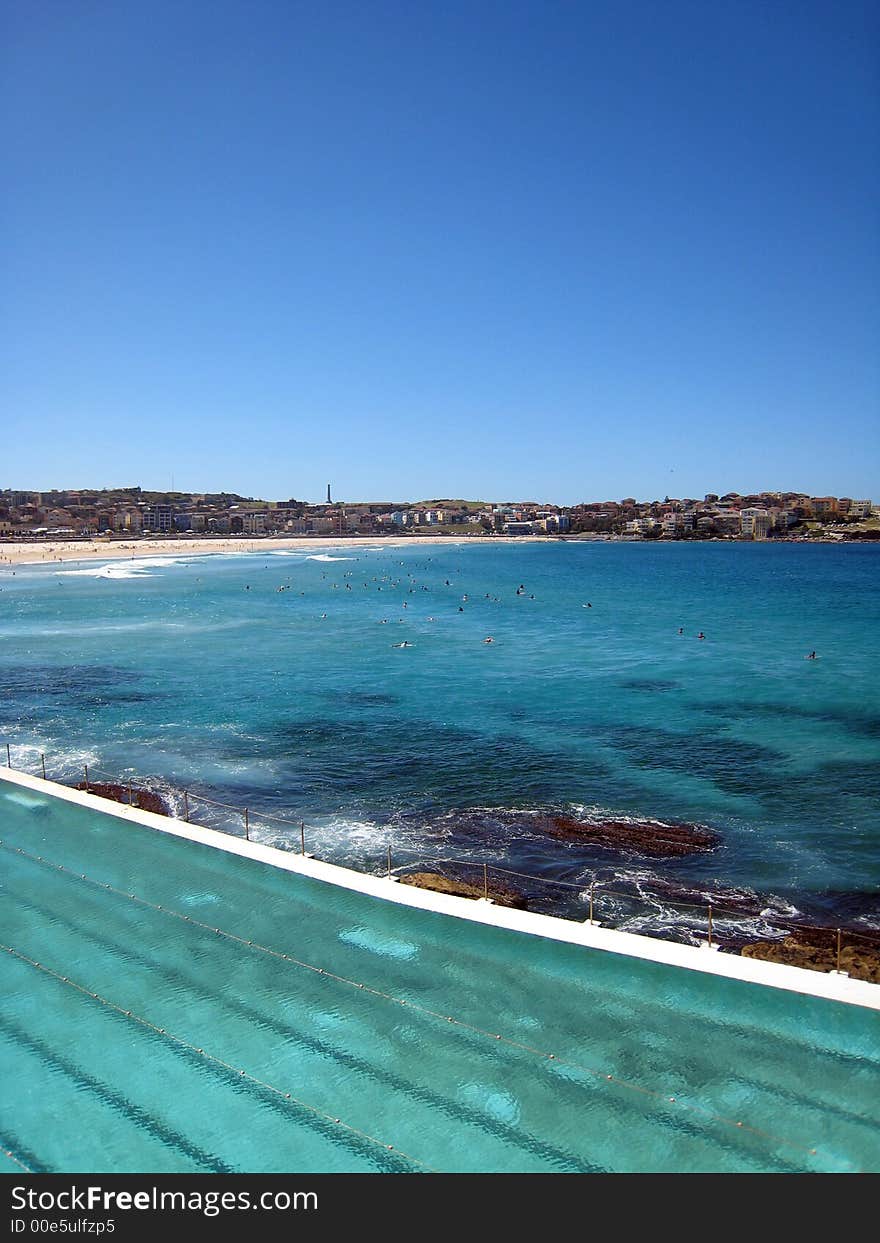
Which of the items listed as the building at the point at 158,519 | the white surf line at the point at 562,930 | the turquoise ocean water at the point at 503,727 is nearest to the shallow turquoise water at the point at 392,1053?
the white surf line at the point at 562,930

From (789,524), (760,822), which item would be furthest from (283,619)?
(789,524)

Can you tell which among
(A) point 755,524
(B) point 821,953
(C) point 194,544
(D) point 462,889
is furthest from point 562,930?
(A) point 755,524

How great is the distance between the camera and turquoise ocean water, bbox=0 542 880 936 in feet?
45.8

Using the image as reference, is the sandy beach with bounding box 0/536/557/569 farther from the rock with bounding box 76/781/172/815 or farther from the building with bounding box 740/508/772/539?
the rock with bounding box 76/781/172/815

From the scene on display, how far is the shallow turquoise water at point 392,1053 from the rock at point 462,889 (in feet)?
4.98

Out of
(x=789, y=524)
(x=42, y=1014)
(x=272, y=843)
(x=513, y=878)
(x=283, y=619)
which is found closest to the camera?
(x=42, y=1014)

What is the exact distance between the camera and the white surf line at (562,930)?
317 inches

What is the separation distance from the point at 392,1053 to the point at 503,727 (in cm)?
1570

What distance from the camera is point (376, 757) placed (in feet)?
64.7

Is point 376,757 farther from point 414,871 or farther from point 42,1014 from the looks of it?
point 42,1014

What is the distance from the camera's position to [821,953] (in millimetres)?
9766

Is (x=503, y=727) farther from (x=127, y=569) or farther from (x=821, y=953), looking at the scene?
(x=127, y=569)

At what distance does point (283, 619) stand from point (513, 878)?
37.0 metres

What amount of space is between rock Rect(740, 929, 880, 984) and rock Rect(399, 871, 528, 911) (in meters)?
3.07
